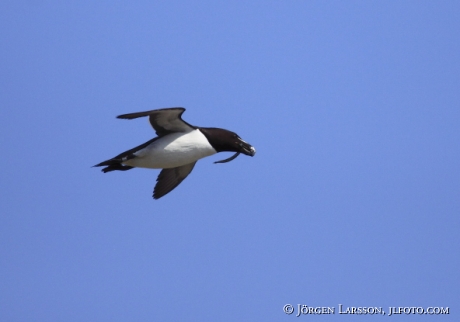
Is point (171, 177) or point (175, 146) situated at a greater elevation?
point (175, 146)

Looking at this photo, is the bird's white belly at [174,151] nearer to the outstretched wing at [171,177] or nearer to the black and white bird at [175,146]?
the black and white bird at [175,146]

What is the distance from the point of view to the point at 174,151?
20.5 meters

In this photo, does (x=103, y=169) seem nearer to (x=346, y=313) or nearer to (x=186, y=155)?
(x=186, y=155)

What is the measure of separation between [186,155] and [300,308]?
14.7ft

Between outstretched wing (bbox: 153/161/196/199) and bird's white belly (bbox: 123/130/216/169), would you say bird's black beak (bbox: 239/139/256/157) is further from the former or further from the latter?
outstretched wing (bbox: 153/161/196/199)

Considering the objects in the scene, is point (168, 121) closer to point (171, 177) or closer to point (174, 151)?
point (174, 151)

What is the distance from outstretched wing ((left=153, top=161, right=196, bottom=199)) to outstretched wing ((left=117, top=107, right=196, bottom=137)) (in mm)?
1907

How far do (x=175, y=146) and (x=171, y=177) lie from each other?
2199 millimetres

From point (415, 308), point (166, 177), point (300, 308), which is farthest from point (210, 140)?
point (415, 308)

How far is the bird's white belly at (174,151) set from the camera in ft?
67.4

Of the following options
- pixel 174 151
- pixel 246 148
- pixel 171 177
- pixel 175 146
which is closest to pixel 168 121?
pixel 175 146

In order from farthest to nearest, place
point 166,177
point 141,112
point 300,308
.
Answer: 1. point 166,177
2. point 300,308
3. point 141,112

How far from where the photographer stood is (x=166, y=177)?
22.6 m

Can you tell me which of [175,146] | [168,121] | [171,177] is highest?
[168,121]
